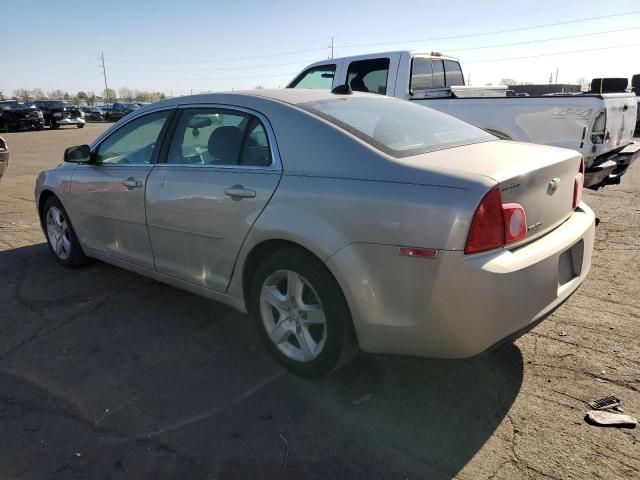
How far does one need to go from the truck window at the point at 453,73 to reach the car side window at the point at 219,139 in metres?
6.05

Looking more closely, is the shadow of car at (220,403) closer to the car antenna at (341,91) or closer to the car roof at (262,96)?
the car roof at (262,96)

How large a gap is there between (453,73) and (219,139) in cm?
649

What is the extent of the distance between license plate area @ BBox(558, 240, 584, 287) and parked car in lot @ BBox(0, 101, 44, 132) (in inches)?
1236

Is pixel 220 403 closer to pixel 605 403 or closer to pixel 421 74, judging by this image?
pixel 605 403

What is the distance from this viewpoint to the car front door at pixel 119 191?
12.5 feet

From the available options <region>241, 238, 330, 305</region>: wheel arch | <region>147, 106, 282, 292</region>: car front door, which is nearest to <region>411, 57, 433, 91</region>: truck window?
<region>147, 106, 282, 292</region>: car front door

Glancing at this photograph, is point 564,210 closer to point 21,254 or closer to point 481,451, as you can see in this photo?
point 481,451

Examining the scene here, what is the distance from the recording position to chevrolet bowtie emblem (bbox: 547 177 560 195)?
2.72m

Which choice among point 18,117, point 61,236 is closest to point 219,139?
point 61,236

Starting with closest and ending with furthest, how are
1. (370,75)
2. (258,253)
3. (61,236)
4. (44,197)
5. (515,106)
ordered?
1. (258,253)
2. (61,236)
3. (44,197)
4. (515,106)
5. (370,75)

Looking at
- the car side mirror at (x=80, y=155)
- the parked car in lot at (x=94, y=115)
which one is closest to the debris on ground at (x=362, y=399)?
the car side mirror at (x=80, y=155)

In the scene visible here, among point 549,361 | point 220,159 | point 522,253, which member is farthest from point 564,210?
point 220,159

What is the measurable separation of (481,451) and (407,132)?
1808 mm

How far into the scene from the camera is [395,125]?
10.2 feet
